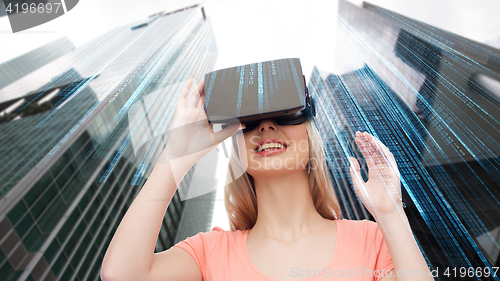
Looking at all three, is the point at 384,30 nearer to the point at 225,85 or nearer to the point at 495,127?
the point at 495,127

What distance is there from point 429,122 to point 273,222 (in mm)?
1139

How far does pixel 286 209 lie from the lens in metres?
1.62

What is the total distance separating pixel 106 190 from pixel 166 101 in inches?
480

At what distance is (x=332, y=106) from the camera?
192 cm

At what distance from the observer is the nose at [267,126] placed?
56.4 inches

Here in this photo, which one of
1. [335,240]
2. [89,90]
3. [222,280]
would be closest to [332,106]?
[335,240]

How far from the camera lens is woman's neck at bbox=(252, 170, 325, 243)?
160cm

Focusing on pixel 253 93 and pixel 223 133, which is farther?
pixel 223 133

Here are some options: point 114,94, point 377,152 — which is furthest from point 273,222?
point 114,94

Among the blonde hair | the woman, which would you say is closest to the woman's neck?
the woman

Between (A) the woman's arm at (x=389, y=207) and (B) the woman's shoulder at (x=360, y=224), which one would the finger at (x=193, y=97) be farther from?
(B) the woman's shoulder at (x=360, y=224)

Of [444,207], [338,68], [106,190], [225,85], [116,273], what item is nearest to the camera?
[116,273]

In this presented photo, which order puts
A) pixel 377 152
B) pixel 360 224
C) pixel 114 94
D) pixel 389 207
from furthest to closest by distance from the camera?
1. pixel 114 94
2. pixel 360 224
3. pixel 377 152
4. pixel 389 207

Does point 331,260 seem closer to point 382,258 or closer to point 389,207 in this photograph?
point 382,258
